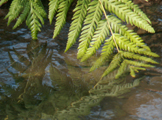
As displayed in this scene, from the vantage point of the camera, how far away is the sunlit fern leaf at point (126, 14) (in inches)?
62.3

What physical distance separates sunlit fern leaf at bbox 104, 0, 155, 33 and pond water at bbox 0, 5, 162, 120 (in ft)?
1.14

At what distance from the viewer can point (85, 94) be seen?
1349 millimetres

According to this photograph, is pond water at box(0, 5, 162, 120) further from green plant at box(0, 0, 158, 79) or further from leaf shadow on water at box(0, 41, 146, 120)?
green plant at box(0, 0, 158, 79)

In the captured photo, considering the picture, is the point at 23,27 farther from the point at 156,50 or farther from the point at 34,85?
the point at 156,50

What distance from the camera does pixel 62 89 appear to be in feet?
4.68

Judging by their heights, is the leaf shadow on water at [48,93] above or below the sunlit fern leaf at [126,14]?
below

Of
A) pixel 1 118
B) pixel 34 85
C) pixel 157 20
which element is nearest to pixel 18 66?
pixel 34 85

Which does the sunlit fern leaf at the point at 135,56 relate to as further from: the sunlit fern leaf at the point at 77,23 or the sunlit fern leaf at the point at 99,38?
the sunlit fern leaf at the point at 77,23

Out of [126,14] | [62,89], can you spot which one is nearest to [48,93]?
[62,89]

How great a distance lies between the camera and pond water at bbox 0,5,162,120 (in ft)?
3.76

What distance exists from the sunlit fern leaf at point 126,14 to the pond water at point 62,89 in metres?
0.35

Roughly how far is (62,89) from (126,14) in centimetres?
80

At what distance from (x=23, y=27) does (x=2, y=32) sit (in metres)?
0.27

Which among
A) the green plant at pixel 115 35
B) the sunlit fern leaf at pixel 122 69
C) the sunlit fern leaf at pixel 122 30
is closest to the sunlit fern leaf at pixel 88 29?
the green plant at pixel 115 35
